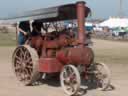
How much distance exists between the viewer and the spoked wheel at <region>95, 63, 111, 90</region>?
1134 centimetres

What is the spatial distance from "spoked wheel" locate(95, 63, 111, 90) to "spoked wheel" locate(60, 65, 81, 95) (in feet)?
3.14

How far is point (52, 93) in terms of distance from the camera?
11094mm

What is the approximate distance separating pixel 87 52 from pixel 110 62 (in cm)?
867

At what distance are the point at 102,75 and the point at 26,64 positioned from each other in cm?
204

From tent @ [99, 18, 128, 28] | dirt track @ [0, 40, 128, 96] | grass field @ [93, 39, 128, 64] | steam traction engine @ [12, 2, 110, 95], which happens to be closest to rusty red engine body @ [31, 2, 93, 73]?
steam traction engine @ [12, 2, 110, 95]

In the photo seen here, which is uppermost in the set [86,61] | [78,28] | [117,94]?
→ [78,28]

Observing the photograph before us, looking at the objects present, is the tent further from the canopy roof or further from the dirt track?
the canopy roof

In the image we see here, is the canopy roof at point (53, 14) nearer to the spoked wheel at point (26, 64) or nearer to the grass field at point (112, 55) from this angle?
the spoked wheel at point (26, 64)

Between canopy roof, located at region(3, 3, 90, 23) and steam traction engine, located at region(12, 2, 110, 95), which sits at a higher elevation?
canopy roof, located at region(3, 3, 90, 23)

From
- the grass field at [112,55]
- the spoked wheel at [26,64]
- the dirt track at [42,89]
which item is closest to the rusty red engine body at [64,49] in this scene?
the spoked wheel at [26,64]

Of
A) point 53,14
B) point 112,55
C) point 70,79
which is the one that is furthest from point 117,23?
point 70,79

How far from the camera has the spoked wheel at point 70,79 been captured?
10.4 m

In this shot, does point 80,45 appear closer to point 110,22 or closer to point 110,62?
point 110,62

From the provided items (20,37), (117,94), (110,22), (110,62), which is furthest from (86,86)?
(110,22)
